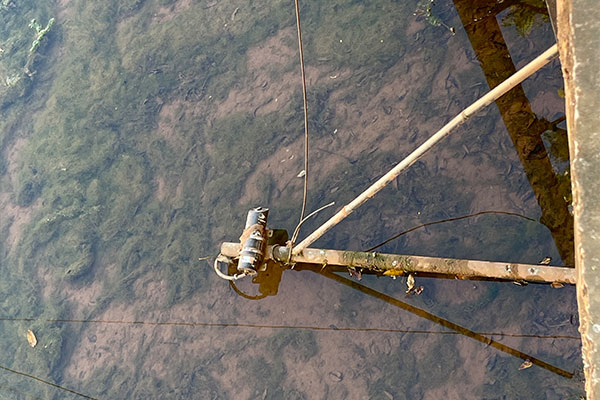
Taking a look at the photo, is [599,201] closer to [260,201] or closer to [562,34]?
[562,34]

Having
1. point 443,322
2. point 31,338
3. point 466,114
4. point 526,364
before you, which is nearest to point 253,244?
point 443,322

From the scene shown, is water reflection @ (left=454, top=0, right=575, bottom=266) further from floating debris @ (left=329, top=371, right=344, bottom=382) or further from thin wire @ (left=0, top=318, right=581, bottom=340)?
floating debris @ (left=329, top=371, right=344, bottom=382)

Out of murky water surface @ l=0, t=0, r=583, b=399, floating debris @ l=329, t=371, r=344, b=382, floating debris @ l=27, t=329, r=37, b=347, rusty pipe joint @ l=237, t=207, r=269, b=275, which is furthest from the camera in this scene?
floating debris @ l=27, t=329, r=37, b=347

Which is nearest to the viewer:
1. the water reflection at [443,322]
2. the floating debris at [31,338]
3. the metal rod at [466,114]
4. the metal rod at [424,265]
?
the metal rod at [466,114]

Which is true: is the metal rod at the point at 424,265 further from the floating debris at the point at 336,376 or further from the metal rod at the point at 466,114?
the floating debris at the point at 336,376

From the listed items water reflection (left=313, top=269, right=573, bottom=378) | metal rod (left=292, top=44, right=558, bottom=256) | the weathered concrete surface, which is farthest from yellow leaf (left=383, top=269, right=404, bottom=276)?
the weathered concrete surface

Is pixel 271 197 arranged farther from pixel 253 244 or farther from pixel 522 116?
pixel 522 116

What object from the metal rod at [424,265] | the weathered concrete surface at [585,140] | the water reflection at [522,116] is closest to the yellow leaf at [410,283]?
the metal rod at [424,265]
